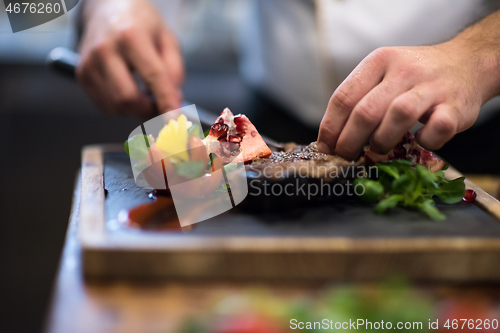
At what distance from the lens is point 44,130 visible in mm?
2088

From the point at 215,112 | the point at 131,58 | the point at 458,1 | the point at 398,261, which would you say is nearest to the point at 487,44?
the point at 458,1

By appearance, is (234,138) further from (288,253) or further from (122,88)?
(122,88)

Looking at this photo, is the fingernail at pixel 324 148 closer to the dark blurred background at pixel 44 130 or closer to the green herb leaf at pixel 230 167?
the green herb leaf at pixel 230 167

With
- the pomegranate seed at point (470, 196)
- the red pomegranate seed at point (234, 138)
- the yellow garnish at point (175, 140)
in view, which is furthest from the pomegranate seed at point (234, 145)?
the pomegranate seed at point (470, 196)

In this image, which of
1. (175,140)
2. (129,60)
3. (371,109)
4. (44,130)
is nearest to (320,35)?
(129,60)

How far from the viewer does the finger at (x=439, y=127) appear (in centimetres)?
68

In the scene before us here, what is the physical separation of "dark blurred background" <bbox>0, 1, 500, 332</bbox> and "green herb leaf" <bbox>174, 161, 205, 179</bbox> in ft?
4.30

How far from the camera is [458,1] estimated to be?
1.08m

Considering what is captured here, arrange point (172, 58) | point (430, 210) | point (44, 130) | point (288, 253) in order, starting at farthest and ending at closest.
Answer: point (44, 130) < point (172, 58) < point (430, 210) < point (288, 253)

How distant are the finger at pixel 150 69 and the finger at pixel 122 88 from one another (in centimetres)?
4

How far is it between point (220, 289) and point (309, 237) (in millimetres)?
138

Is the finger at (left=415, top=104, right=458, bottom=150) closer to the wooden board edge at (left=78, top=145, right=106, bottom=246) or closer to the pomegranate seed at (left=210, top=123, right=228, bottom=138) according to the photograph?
the pomegranate seed at (left=210, top=123, right=228, bottom=138)

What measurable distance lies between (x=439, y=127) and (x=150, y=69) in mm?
834

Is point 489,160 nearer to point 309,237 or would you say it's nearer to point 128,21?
point 309,237
